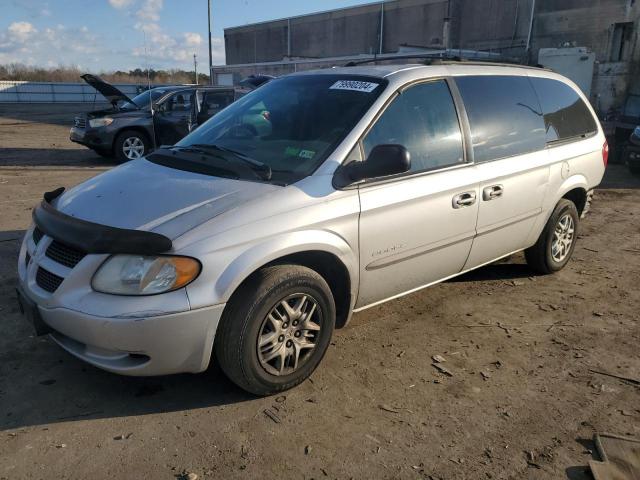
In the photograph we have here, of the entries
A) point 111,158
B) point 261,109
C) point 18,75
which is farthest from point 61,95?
point 261,109

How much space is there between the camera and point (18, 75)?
2466 inches

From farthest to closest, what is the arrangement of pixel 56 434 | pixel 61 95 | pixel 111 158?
1. pixel 61 95
2. pixel 111 158
3. pixel 56 434

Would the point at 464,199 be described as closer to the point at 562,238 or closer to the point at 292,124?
the point at 292,124

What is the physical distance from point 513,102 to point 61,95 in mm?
48831

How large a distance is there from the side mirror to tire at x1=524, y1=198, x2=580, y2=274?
2.32 meters

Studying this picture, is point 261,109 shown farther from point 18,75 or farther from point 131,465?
point 18,75

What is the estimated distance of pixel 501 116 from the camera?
13.7ft

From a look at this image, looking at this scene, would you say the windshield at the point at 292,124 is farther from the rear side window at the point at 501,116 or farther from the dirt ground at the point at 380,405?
the dirt ground at the point at 380,405

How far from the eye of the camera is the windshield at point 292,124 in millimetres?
3305

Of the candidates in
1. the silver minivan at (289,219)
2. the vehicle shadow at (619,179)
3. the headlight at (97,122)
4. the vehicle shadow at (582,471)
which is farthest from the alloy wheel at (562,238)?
the headlight at (97,122)

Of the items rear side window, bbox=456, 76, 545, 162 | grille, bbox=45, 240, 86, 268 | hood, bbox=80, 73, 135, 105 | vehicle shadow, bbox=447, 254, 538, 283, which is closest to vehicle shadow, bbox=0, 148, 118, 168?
hood, bbox=80, 73, 135, 105

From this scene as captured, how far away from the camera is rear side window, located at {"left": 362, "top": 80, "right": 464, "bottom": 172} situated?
3.44m

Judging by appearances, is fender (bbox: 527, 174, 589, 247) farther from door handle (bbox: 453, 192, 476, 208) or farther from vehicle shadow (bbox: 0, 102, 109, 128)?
vehicle shadow (bbox: 0, 102, 109, 128)

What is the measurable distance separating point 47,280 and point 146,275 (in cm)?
64
